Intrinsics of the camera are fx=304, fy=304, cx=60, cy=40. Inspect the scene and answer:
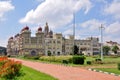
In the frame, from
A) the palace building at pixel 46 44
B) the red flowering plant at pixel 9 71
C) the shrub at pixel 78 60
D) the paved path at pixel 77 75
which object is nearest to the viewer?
the red flowering plant at pixel 9 71

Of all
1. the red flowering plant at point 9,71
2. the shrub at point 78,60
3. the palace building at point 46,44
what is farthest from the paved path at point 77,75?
the palace building at point 46,44

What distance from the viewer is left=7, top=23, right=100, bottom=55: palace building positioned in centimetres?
13144

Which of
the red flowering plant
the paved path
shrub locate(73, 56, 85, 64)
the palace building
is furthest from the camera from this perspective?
the palace building

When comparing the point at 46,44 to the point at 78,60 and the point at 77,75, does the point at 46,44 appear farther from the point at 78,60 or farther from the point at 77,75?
the point at 77,75

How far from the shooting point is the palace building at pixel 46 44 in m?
131

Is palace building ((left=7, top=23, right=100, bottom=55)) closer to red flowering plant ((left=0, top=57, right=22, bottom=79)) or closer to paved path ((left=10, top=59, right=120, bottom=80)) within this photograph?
paved path ((left=10, top=59, right=120, bottom=80))

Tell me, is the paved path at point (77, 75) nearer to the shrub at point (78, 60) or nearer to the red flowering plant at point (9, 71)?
the red flowering plant at point (9, 71)

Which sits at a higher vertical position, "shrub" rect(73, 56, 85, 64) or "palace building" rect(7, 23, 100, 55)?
"palace building" rect(7, 23, 100, 55)

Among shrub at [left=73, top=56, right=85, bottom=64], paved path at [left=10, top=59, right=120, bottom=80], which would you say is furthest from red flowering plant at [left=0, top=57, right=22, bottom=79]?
shrub at [left=73, top=56, right=85, bottom=64]

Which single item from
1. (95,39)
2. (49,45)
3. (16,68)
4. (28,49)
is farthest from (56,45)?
(16,68)

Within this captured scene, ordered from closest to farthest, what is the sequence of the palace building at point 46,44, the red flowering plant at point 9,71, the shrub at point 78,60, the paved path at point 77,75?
the red flowering plant at point 9,71 → the paved path at point 77,75 → the shrub at point 78,60 → the palace building at point 46,44

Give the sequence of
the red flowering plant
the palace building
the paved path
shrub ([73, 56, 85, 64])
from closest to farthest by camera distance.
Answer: the red flowering plant → the paved path → shrub ([73, 56, 85, 64]) → the palace building

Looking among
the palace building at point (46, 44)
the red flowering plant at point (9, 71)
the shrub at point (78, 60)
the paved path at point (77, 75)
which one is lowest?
the paved path at point (77, 75)

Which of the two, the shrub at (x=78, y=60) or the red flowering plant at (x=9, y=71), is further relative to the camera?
the shrub at (x=78, y=60)
